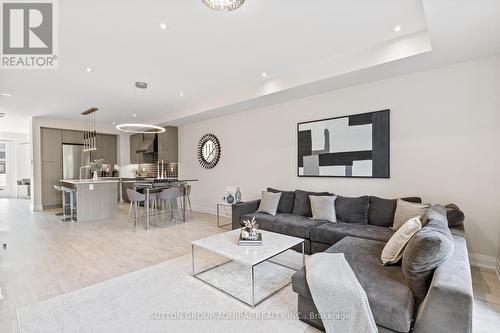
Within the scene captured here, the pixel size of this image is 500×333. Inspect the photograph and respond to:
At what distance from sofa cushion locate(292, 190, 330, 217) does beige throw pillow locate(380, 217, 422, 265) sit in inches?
74.6

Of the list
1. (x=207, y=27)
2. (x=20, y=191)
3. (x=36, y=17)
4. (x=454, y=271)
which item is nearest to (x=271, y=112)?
(x=207, y=27)

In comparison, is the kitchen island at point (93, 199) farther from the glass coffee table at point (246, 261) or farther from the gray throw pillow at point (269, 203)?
the glass coffee table at point (246, 261)

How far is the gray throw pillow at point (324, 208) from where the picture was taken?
3654 mm

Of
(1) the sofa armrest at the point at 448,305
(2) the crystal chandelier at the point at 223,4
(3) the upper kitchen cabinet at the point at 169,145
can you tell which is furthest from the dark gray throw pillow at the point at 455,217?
(3) the upper kitchen cabinet at the point at 169,145

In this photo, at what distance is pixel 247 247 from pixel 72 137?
806cm

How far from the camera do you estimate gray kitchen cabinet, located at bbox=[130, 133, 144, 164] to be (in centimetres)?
855

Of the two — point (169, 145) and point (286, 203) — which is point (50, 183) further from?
point (286, 203)

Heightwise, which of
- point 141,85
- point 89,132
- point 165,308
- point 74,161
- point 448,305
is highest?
point 141,85

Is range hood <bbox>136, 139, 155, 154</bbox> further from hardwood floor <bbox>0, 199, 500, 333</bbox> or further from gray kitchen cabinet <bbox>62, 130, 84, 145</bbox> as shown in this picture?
hardwood floor <bbox>0, 199, 500, 333</bbox>

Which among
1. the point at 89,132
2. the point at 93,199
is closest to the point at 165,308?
the point at 93,199

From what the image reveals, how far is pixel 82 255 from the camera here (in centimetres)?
347

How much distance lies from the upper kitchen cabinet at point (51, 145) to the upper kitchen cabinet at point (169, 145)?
126 inches

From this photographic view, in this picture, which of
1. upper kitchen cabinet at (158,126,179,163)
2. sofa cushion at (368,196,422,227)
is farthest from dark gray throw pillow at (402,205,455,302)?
upper kitchen cabinet at (158,126,179,163)

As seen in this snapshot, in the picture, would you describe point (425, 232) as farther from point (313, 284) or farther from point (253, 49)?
point (253, 49)
